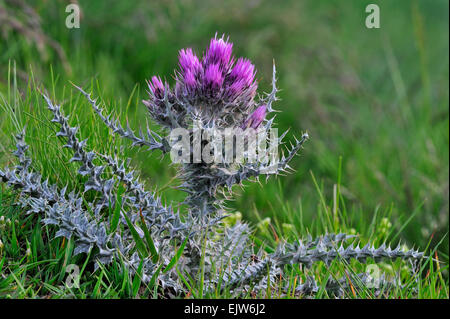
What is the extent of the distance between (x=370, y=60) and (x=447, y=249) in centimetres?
352

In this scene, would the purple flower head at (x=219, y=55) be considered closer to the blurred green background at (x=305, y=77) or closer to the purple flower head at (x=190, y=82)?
the purple flower head at (x=190, y=82)

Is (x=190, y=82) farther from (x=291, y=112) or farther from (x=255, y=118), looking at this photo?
(x=291, y=112)

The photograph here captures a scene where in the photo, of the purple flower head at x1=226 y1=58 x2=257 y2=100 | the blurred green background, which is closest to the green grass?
the blurred green background

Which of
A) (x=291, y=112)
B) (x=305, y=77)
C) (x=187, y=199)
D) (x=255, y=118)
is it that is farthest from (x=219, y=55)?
(x=305, y=77)

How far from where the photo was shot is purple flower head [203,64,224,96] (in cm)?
164

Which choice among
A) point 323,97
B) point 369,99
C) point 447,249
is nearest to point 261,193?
point 447,249

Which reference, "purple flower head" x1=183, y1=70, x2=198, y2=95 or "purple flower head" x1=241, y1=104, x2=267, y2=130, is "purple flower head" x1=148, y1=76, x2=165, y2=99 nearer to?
"purple flower head" x1=183, y1=70, x2=198, y2=95

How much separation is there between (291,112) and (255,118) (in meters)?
2.92

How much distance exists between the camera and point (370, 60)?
581 centimetres

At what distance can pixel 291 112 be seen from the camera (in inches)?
181

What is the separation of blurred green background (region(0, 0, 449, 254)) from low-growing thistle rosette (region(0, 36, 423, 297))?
0.36 meters

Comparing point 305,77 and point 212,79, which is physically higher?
point 305,77

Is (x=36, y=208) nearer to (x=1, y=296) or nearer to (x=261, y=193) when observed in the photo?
(x=1, y=296)
